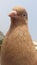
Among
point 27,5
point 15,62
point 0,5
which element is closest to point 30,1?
point 27,5

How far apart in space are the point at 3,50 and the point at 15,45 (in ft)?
0.16

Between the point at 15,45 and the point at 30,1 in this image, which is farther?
the point at 30,1

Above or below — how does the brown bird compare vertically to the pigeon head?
below

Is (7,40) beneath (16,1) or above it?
beneath

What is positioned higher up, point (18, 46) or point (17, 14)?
point (17, 14)

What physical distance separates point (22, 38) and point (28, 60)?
76 millimetres

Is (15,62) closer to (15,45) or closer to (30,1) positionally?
(15,45)

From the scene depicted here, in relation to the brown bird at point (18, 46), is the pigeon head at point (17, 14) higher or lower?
higher

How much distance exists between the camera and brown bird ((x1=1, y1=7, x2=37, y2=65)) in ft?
2.01

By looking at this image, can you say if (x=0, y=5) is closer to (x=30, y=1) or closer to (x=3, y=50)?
(x=30, y=1)

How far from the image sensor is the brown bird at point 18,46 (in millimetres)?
612

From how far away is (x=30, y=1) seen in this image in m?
1.41

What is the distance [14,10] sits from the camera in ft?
2.12

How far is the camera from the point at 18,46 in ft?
2.01
